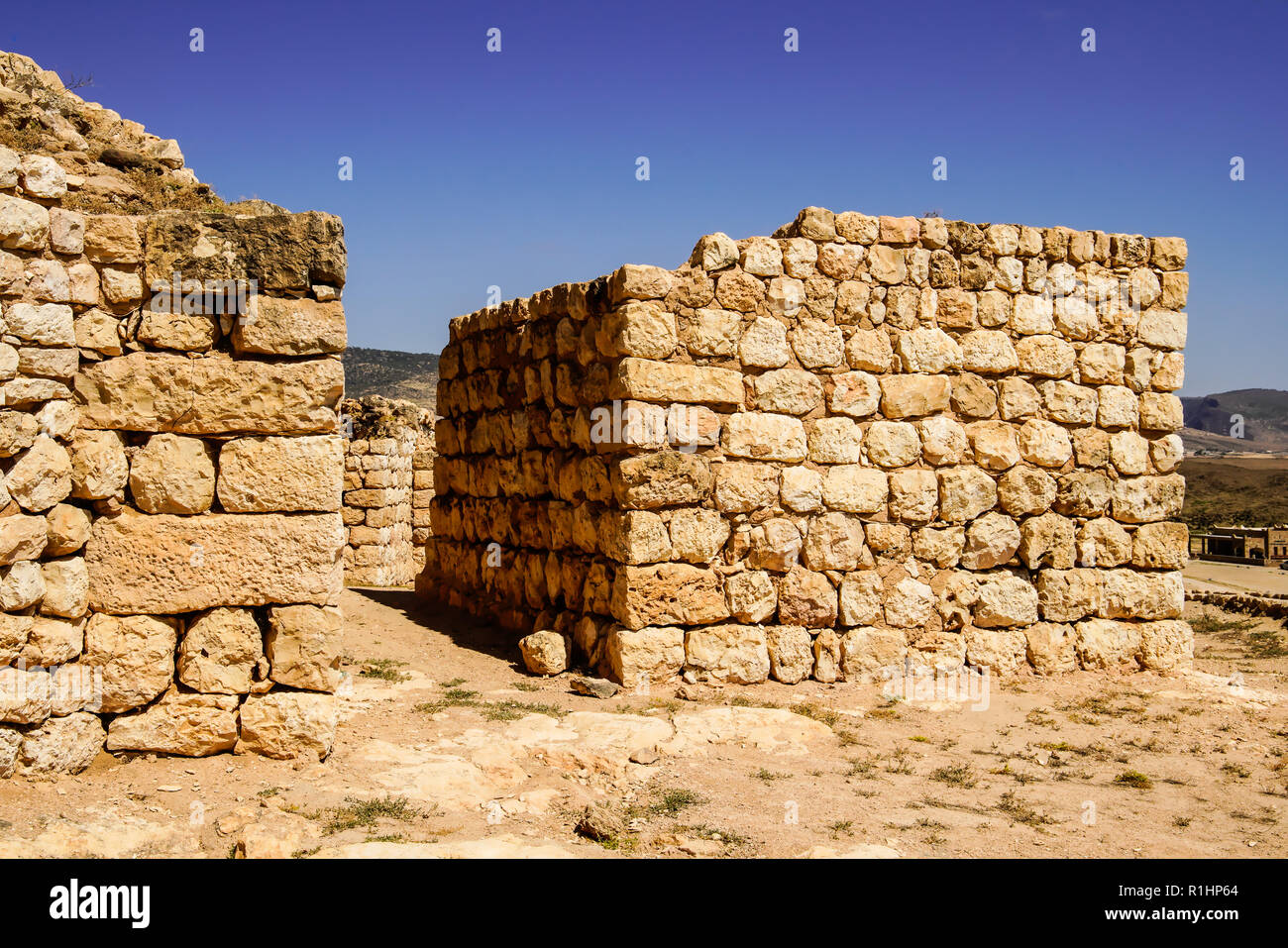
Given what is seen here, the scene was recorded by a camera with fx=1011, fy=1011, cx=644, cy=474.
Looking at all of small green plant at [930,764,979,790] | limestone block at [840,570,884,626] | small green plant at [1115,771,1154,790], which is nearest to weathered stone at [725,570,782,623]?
limestone block at [840,570,884,626]

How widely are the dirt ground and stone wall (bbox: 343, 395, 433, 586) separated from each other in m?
5.24

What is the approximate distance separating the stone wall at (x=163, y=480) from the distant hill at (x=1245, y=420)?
89.8m

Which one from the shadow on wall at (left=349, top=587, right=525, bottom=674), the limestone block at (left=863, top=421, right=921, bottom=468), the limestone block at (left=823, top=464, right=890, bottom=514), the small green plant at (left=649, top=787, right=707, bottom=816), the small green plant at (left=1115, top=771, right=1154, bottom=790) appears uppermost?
the limestone block at (left=863, top=421, right=921, bottom=468)

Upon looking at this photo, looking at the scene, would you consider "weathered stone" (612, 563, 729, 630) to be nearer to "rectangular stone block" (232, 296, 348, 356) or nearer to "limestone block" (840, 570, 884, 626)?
"limestone block" (840, 570, 884, 626)

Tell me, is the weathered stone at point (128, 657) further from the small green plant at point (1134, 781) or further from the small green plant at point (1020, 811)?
the small green plant at point (1134, 781)

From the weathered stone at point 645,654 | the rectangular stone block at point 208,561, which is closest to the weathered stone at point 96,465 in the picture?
the rectangular stone block at point 208,561

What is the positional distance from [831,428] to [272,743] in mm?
4350

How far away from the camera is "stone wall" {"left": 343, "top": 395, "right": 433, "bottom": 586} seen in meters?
12.8

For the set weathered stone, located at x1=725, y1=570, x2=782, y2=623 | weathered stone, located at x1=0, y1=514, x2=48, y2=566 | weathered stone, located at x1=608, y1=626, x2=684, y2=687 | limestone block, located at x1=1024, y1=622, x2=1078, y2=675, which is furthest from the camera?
limestone block, located at x1=1024, y1=622, x2=1078, y2=675

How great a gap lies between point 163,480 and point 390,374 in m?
44.1

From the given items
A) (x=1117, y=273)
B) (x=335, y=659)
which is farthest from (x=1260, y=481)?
(x=335, y=659)

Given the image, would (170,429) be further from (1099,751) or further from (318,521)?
(1099,751)
